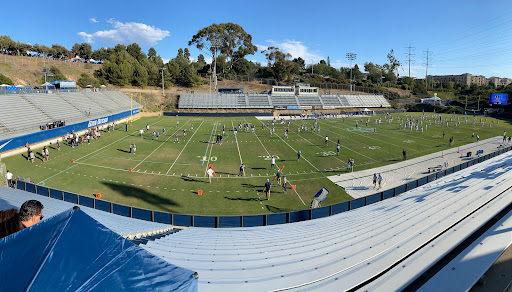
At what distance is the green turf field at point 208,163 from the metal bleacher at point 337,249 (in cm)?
797

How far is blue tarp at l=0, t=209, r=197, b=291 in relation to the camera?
3.34 m

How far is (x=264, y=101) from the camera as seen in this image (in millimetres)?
81812

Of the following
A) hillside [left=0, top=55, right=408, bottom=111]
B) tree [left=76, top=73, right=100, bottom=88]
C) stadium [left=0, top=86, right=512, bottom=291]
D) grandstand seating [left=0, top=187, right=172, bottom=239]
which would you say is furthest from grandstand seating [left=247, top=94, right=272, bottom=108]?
grandstand seating [left=0, top=187, right=172, bottom=239]

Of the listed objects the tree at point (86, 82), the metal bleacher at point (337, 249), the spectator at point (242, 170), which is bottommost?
the spectator at point (242, 170)

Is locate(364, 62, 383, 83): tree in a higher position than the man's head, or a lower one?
higher

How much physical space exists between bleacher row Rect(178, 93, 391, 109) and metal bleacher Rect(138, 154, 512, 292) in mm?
70117

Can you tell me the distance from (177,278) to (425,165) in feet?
93.4

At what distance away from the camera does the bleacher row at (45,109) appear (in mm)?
30938

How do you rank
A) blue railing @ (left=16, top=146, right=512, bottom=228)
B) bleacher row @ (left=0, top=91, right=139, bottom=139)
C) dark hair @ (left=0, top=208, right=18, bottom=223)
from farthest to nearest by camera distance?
1. bleacher row @ (left=0, top=91, right=139, bottom=139)
2. blue railing @ (left=16, top=146, right=512, bottom=228)
3. dark hair @ (left=0, top=208, right=18, bottom=223)

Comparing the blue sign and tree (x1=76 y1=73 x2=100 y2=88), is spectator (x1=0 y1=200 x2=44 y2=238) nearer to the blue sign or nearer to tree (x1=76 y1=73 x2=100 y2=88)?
tree (x1=76 y1=73 x2=100 y2=88)

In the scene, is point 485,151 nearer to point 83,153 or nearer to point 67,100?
point 83,153

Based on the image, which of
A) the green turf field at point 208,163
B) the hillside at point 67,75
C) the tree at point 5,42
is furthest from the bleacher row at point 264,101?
the tree at point 5,42

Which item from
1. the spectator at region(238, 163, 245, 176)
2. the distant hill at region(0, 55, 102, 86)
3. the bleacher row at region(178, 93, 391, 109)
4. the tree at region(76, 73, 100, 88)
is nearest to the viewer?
the spectator at region(238, 163, 245, 176)

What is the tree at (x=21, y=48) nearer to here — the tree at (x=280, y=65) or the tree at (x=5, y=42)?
the tree at (x=5, y=42)
